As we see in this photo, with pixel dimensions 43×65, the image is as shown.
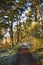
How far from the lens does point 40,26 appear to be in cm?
1997

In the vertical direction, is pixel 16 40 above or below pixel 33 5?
below

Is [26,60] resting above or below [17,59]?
above

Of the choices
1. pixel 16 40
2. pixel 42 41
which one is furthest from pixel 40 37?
pixel 16 40

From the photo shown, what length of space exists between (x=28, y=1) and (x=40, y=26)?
3.91 m

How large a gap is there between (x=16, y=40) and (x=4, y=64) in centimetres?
3931

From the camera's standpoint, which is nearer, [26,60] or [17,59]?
[26,60]

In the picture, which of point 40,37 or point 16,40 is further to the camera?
point 16,40

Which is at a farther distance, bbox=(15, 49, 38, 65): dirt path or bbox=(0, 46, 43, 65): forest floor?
bbox=(15, 49, 38, 65): dirt path

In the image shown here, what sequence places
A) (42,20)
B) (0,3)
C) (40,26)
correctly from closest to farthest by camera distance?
(0,3) < (40,26) < (42,20)

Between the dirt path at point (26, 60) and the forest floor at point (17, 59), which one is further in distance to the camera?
the dirt path at point (26, 60)

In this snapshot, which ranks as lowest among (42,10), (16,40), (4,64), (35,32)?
(16,40)

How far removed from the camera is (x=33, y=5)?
2220 cm

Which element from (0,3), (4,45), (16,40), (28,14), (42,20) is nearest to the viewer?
(0,3)

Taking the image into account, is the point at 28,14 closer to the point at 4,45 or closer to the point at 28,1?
the point at 28,1
